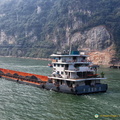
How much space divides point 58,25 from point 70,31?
18.0 meters

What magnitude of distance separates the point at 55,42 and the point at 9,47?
52.5 m

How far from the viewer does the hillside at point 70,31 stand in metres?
128

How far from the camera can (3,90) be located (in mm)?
36344

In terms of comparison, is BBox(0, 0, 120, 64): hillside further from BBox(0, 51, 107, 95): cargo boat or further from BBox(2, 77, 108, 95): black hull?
BBox(2, 77, 108, 95): black hull

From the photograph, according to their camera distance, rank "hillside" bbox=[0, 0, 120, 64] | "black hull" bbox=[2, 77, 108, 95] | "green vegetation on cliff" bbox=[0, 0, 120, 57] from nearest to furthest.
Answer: "black hull" bbox=[2, 77, 108, 95]
"hillside" bbox=[0, 0, 120, 64]
"green vegetation on cliff" bbox=[0, 0, 120, 57]

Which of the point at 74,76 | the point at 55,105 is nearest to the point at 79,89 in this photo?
the point at 74,76

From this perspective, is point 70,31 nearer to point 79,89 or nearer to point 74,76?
point 74,76

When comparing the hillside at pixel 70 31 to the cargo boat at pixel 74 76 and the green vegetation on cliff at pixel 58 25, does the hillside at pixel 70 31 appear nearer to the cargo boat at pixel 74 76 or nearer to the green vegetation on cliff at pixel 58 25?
the green vegetation on cliff at pixel 58 25

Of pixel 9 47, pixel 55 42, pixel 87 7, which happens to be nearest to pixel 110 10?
pixel 87 7

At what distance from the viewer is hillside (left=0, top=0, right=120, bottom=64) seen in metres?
128

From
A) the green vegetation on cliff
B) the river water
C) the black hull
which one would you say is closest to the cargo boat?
the black hull

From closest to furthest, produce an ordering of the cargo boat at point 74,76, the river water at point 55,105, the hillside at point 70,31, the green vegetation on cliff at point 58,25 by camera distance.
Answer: the river water at point 55,105 < the cargo boat at point 74,76 < the hillside at point 70,31 < the green vegetation on cliff at point 58,25

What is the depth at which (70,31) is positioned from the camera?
151625 millimetres

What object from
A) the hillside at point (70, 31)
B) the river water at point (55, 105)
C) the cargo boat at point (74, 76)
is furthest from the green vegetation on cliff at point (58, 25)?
the river water at point (55, 105)
